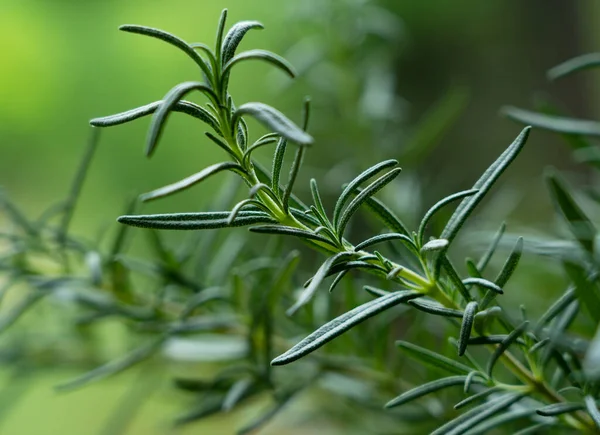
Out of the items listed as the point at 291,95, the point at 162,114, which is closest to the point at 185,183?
the point at 162,114

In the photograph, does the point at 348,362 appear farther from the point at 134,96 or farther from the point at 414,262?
the point at 134,96

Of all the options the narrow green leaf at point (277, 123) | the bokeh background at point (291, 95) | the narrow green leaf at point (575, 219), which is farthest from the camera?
the bokeh background at point (291, 95)

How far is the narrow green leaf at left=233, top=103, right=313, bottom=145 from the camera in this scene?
0.58 ft

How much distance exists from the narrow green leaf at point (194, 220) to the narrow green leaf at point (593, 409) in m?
0.14

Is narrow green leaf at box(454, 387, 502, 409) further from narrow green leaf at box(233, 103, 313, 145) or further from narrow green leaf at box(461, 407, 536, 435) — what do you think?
narrow green leaf at box(233, 103, 313, 145)

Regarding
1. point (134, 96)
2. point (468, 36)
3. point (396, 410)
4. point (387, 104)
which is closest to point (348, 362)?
point (396, 410)

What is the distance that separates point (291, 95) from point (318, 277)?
493 mm

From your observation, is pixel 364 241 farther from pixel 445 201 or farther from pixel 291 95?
pixel 291 95

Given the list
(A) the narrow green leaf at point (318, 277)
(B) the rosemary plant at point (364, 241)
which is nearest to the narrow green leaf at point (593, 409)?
(B) the rosemary plant at point (364, 241)

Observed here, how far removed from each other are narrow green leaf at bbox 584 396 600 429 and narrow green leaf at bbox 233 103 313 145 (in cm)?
15

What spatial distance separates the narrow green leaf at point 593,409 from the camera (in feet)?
0.76

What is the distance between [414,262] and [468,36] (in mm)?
942

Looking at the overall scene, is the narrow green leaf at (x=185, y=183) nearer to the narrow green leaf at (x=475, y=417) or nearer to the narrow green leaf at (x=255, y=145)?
the narrow green leaf at (x=255, y=145)

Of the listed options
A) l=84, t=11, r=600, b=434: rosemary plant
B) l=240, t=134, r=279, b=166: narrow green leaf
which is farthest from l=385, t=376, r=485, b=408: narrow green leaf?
l=240, t=134, r=279, b=166: narrow green leaf
